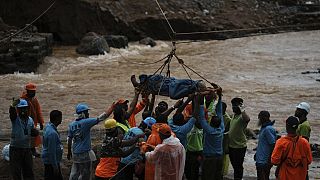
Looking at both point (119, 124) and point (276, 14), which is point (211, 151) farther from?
point (276, 14)

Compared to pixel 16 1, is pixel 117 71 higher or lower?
lower

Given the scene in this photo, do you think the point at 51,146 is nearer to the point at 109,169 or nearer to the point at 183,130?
the point at 109,169

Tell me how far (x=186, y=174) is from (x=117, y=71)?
559 inches

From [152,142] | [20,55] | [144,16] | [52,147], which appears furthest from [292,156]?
[144,16]

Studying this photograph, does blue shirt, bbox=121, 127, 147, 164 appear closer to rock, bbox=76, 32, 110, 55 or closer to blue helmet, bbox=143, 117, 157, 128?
blue helmet, bbox=143, 117, 157, 128

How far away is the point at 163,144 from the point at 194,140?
177 centimetres

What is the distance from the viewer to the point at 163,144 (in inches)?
264

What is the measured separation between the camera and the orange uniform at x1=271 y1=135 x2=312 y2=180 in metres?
7.04

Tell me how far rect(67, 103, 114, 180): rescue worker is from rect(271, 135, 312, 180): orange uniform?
2.15m

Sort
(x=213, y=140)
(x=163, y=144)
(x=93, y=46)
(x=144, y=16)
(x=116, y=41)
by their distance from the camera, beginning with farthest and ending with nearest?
(x=144, y=16)
(x=116, y=41)
(x=93, y=46)
(x=213, y=140)
(x=163, y=144)

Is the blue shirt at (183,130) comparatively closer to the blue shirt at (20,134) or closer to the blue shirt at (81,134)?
the blue shirt at (81,134)

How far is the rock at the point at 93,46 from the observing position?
A: 85.0ft

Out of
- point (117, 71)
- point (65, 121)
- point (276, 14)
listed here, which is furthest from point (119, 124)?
point (276, 14)

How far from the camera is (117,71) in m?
22.5
